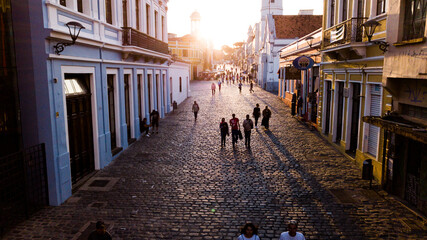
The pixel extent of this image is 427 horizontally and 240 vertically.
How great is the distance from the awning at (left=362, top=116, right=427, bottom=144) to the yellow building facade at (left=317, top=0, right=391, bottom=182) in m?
1.04

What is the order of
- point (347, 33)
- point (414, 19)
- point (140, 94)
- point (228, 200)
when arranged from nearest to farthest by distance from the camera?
1. point (414, 19)
2. point (228, 200)
3. point (347, 33)
4. point (140, 94)

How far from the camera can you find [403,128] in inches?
311

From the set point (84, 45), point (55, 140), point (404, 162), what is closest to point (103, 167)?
point (55, 140)

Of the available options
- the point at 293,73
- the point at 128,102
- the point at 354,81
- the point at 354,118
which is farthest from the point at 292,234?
the point at 293,73

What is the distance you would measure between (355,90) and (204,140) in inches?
289

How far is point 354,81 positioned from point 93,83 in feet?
31.8

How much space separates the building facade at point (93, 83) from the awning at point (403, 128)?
8.68 metres

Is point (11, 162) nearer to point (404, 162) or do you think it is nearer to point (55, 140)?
point (55, 140)

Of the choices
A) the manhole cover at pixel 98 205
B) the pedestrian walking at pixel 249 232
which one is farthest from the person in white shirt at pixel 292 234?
the manhole cover at pixel 98 205

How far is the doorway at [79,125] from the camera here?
1036 centimetres

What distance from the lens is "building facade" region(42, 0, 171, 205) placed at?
894 centimetres

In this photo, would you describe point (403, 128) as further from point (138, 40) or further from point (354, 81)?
point (138, 40)

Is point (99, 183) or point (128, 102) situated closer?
point (99, 183)

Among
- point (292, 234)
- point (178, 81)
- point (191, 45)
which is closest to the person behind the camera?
point (292, 234)
